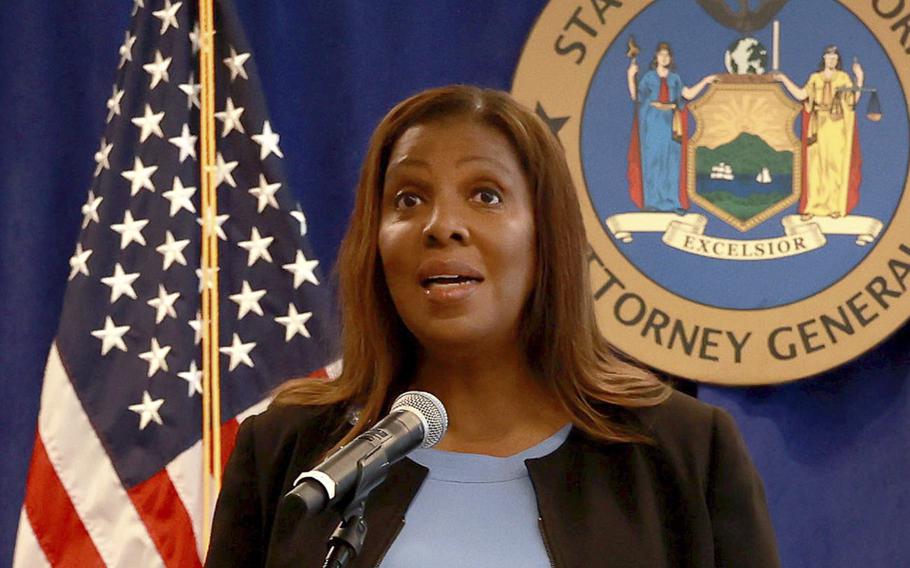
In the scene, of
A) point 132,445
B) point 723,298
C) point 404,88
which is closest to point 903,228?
point 723,298

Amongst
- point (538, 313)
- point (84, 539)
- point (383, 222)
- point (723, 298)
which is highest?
point (383, 222)

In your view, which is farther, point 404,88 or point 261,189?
point 404,88

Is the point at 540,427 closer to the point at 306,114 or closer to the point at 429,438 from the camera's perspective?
the point at 429,438

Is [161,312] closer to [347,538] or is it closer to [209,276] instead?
[209,276]

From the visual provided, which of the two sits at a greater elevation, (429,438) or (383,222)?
(383,222)

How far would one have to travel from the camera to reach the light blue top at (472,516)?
1563 millimetres

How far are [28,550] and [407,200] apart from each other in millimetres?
1384

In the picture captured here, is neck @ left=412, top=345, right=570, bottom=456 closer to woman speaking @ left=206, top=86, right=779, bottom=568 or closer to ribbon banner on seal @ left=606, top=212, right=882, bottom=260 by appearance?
woman speaking @ left=206, top=86, right=779, bottom=568

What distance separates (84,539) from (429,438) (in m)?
1.59

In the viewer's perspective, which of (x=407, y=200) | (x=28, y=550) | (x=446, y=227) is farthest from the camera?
(x=28, y=550)

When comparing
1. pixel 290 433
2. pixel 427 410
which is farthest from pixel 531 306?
pixel 427 410

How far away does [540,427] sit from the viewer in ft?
5.65

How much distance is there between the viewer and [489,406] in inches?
67.7

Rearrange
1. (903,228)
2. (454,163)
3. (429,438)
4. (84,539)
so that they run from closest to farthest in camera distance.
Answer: (429,438) → (454,163) → (84,539) → (903,228)
